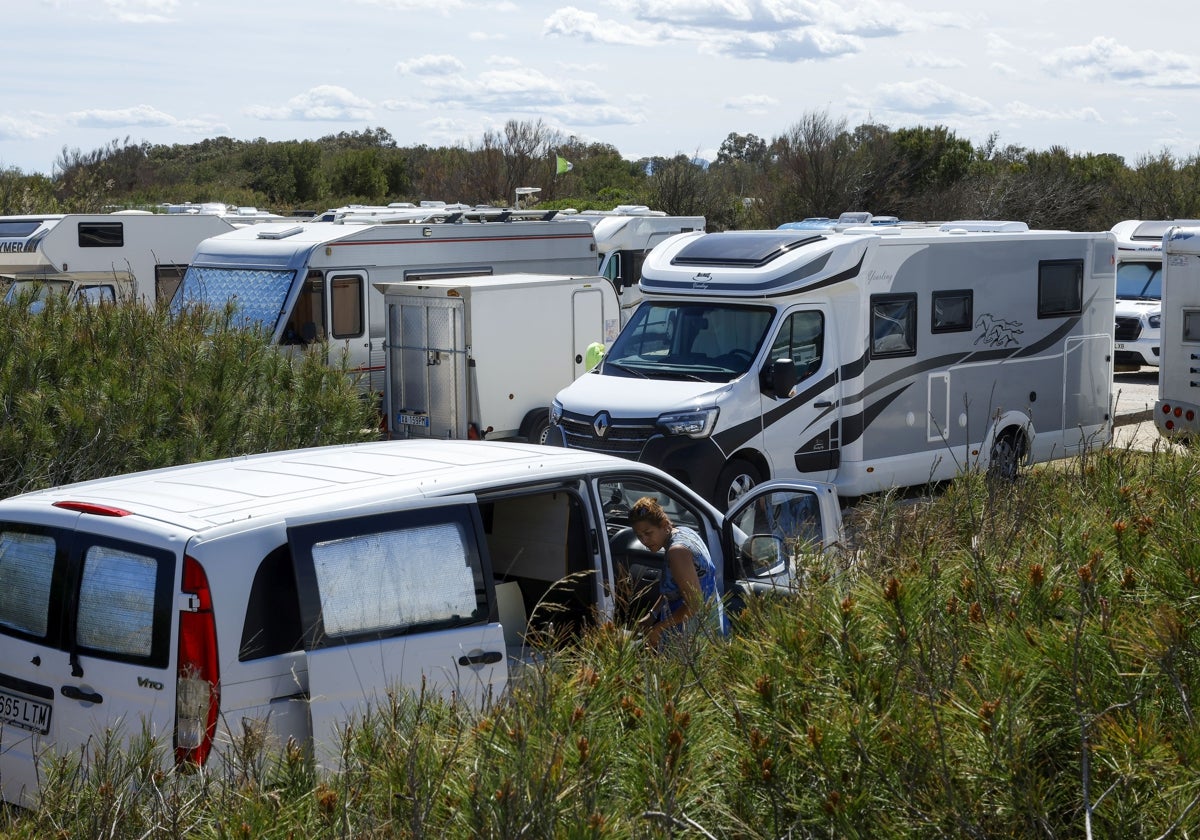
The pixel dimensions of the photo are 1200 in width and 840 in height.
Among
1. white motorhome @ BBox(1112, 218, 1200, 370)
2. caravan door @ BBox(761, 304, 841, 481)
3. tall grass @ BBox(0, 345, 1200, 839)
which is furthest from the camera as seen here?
white motorhome @ BBox(1112, 218, 1200, 370)

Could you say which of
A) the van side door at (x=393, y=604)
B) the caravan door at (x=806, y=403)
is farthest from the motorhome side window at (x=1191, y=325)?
the van side door at (x=393, y=604)

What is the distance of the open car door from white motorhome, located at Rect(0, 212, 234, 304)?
40.7 ft

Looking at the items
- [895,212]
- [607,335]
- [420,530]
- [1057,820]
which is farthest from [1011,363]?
[895,212]

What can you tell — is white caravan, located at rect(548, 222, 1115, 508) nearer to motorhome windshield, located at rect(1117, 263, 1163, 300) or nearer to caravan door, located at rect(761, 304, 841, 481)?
caravan door, located at rect(761, 304, 841, 481)

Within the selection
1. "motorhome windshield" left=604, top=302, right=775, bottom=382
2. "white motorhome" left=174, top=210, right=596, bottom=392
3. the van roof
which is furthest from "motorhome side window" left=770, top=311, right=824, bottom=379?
the van roof

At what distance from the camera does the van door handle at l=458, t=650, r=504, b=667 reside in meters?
5.02

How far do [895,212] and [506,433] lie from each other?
24835mm

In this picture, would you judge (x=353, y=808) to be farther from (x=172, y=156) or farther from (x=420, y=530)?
(x=172, y=156)

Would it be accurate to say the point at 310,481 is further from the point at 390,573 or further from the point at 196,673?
the point at 196,673

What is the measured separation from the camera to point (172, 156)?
7331 cm

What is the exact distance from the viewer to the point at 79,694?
4766mm

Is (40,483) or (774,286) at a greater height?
(774,286)

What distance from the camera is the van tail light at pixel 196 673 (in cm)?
447

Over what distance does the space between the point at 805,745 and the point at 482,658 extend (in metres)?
2.18
